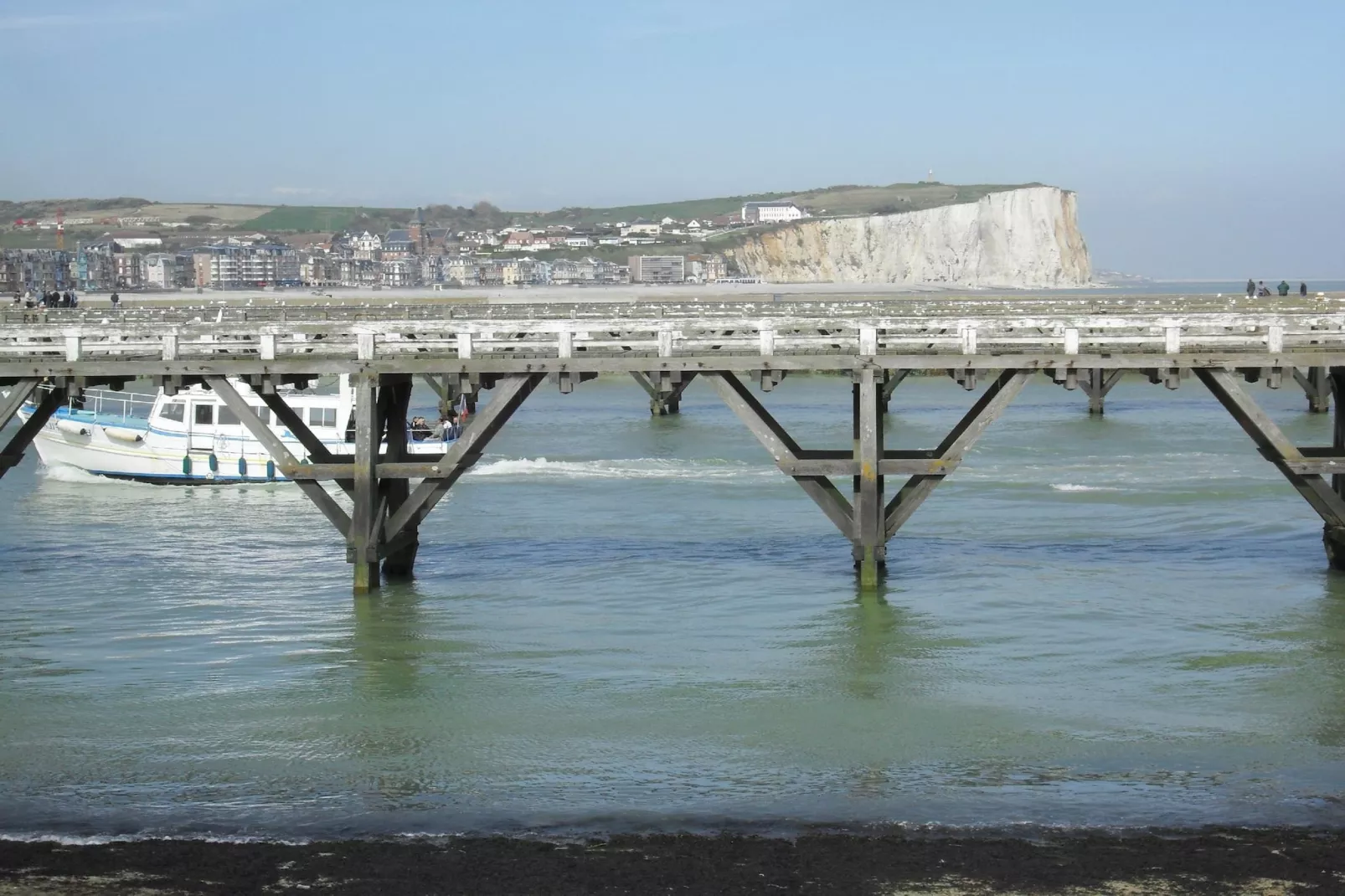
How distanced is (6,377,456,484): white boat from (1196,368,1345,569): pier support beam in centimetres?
1917

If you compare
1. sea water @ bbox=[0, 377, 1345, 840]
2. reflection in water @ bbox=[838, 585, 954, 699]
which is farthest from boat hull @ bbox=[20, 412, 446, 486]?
reflection in water @ bbox=[838, 585, 954, 699]

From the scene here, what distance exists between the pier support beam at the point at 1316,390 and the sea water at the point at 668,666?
15978 millimetres

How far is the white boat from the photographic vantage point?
118 feet

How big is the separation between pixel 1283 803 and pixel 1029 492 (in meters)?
21.1

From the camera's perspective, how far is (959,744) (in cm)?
1606

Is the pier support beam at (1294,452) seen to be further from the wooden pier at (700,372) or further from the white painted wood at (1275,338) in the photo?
the white painted wood at (1275,338)

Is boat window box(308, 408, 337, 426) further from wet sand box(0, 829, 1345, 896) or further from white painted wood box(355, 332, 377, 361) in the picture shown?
wet sand box(0, 829, 1345, 896)

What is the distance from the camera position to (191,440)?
36750 mm

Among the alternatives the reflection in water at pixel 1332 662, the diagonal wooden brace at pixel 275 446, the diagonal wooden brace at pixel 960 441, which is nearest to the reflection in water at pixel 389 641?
the diagonal wooden brace at pixel 275 446

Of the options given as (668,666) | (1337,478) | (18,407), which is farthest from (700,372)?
(1337,478)

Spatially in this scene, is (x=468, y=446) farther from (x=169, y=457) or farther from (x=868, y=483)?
(x=169, y=457)

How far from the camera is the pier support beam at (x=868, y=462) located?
2209 centimetres

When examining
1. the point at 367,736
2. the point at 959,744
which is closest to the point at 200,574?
the point at 367,736

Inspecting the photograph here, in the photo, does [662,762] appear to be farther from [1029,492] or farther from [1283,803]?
[1029,492]
